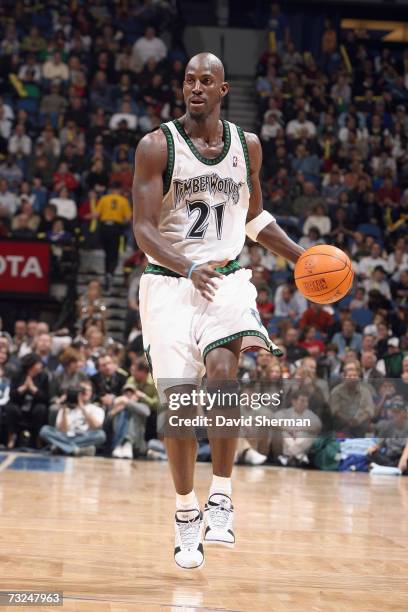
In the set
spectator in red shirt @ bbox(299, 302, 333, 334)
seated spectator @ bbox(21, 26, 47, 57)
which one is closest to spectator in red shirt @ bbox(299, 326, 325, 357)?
spectator in red shirt @ bbox(299, 302, 333, 334)

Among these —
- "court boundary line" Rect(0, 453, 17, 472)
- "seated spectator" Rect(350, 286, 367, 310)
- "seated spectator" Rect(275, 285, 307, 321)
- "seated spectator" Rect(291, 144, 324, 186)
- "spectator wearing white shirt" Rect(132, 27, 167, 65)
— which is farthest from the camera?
"spectator wearing white shirt" Rect(132, 27, 167, 65)

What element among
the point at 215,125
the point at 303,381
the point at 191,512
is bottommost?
the point at 191,512

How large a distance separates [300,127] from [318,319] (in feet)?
19.8

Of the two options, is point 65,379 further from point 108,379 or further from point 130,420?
point 130,420

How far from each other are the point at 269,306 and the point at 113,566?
10087mm

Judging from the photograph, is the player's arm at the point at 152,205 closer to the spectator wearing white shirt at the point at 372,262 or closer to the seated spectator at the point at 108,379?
the seated spectator at the point at 108,379

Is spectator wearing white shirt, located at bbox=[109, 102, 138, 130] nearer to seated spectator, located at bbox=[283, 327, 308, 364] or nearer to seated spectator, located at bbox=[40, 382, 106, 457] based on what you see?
seated spectator, located at bbox=[283, 327, 308, 364]

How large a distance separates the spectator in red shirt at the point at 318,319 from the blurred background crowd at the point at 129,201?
0.07ft

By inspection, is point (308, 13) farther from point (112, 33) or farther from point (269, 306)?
point (269, 306)

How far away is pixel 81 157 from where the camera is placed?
18.6 metres

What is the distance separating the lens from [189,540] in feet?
18.5

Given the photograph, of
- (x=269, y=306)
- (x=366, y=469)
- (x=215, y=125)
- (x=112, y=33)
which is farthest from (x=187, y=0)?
(x=215, y=125)

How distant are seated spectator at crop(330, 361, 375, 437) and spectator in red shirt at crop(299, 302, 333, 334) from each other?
9.90 metres

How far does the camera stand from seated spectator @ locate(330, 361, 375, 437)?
18.5 feet
